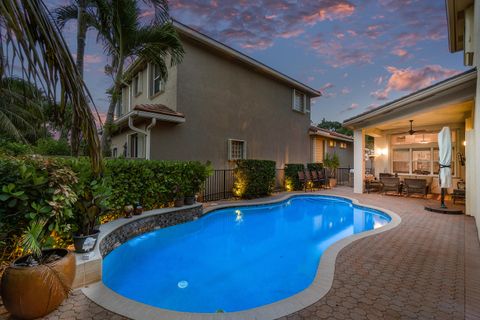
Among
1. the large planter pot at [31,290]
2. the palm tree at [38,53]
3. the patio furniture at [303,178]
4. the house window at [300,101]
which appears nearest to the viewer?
the palm tree at [38,53]

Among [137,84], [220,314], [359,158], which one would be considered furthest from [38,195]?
[359,158]

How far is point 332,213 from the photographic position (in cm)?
988

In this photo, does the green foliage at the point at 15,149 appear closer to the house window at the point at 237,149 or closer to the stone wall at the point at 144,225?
the stone wall at the point at 144,225

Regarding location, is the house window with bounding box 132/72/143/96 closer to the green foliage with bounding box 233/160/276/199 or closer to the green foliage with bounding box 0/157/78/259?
the green foliage with bounding box 233/160/276/199

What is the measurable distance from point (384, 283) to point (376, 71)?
2460cm

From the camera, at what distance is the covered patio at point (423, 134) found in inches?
316

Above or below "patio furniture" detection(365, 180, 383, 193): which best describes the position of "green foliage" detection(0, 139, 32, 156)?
above

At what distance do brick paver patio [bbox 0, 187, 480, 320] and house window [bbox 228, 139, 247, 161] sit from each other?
815 centimetres

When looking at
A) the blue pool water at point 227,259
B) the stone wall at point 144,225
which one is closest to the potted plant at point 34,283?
the blue pool water at point 227,259

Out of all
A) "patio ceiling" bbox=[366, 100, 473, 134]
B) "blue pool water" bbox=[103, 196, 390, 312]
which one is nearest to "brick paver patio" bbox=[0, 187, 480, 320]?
"blue pool water" bbox=[103, 196, 390, 312]

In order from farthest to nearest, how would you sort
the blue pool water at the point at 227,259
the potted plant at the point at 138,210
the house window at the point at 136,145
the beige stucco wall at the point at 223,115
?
the house window at the point at 136,145 < the beige stucco wall at the point at 223,115 < the potted plant at the point at 138,210 < the blue pool water at the point at 227,259

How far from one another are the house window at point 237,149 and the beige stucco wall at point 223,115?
0.92ft

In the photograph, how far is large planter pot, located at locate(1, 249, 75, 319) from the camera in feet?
8.43

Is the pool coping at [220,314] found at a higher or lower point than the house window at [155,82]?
lower
